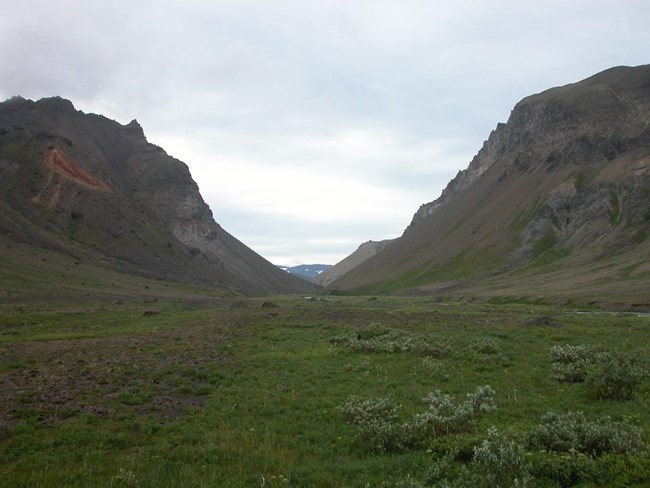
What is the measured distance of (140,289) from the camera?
347 feet

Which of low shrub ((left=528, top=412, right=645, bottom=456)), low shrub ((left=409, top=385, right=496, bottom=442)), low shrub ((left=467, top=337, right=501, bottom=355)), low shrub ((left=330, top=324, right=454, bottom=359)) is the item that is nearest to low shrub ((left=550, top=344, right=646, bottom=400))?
low shrub ((left=467, top=337, right=501, bottom=355))

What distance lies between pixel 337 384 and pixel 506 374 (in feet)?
25.4

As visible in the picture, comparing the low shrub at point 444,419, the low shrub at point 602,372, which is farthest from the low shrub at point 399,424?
the low shrub at point 602,372

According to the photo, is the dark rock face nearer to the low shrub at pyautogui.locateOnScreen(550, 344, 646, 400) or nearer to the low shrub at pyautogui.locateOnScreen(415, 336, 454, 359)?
the low shrub at pyautogui.locateOnScreen(415, 336, 454, 359)

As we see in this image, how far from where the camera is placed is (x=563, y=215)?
153875mm

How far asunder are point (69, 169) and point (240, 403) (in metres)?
165

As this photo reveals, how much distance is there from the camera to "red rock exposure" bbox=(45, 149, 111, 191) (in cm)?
15862

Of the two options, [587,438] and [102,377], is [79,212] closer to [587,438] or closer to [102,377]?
[102,377]

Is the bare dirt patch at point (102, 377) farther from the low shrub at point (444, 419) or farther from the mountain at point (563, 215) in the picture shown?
the mountain at point (563, 215)

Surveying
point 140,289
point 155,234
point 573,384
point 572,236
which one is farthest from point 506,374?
point 155,234

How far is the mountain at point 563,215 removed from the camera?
113062mm

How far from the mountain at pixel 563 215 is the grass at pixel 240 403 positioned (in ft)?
216

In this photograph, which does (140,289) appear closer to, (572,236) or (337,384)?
(337,384)

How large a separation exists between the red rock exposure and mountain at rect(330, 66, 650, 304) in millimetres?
98661
